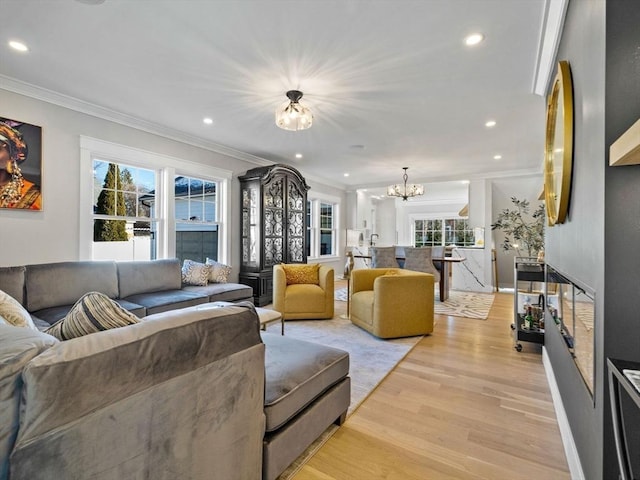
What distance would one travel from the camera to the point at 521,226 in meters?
6.40

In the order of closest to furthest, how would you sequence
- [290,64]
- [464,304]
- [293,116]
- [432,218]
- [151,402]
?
[151,402]
[290,64]
[293,116]
[464,304]
[432,218]

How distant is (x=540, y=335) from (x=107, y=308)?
143 inches

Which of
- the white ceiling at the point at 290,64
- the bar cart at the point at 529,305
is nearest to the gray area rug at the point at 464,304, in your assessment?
the bar cart at the point at 529,305

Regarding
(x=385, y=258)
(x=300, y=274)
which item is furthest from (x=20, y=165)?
(x=385, y=258)

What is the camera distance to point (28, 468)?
78 cm

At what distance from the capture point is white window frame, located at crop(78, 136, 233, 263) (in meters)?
3.57

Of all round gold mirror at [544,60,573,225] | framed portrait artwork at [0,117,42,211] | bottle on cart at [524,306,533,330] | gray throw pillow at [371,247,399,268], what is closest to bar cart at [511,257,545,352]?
bottle on cart at [524,306,533,330]

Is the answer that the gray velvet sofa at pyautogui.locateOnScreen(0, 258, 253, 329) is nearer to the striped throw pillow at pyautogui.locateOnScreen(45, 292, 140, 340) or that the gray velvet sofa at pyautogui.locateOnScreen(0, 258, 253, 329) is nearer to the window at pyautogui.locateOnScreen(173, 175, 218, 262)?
the window at pyautogui.locateOnScreen(173, 175, 218, 262)

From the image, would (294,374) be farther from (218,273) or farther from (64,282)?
(218,273)

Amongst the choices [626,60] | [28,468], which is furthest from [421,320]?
[28,468]

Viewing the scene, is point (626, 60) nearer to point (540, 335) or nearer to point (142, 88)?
point (540, 335)

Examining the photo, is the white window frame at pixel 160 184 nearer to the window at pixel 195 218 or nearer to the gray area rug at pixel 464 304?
the window at pixel 195 218

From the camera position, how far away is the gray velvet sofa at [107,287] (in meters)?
2.82

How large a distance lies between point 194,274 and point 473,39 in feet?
13.0
